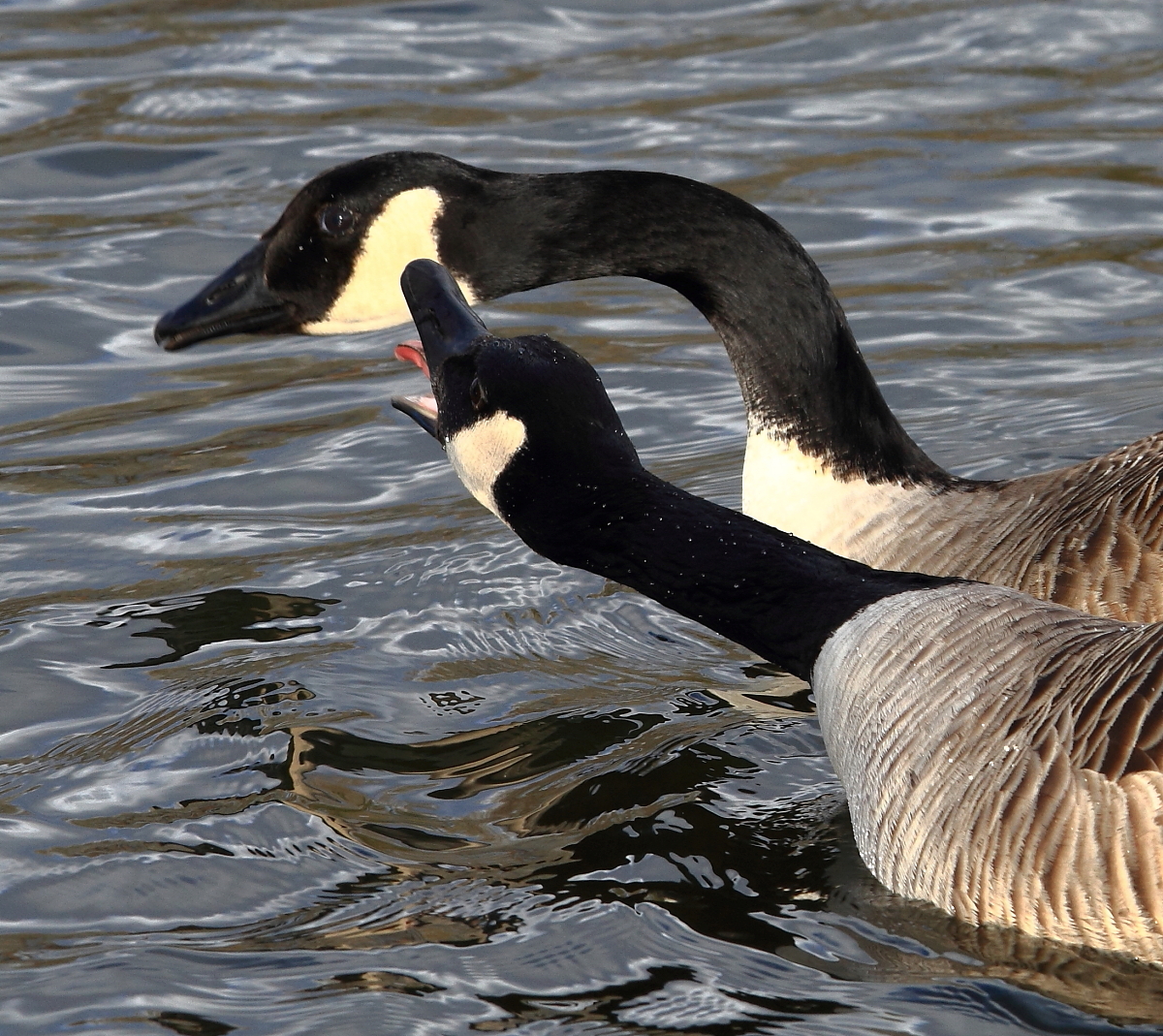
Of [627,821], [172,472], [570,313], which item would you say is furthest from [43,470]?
[627,821]

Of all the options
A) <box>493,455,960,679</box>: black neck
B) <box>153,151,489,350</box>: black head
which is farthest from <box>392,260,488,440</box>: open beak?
<box>153,151,489,350</box>: black head

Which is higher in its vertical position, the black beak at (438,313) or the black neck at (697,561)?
the black beak at (438,313)

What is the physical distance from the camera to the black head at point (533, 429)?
527 cm

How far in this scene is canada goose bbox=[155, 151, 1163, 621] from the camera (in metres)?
6.39

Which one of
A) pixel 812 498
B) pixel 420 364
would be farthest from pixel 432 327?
pixel 812 498

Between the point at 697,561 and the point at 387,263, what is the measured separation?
7.74 ft

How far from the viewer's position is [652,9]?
14.6 m

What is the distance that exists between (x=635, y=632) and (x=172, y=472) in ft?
8.69

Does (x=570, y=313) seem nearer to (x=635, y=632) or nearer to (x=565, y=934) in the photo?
(x=635, y=632)

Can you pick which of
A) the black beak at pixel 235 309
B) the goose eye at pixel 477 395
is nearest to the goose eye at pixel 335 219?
the black beak at pixel 235 309

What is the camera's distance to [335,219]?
710 cm

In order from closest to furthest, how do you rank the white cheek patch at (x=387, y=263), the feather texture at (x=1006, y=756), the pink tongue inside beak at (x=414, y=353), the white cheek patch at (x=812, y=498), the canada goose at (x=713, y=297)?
the feather texture at (x=1006, y=756), the pink tongue inside beak at (x=414, y=353), the canada goose at (x=713, y=297), the white cheek patch at (x=812, y=498), the white cheek patch at (x=387, y=263)

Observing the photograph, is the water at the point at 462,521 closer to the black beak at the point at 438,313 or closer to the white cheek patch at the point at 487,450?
the white cheek patch at the point at 487,450

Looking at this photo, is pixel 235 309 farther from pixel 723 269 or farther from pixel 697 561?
pixel 697 561
